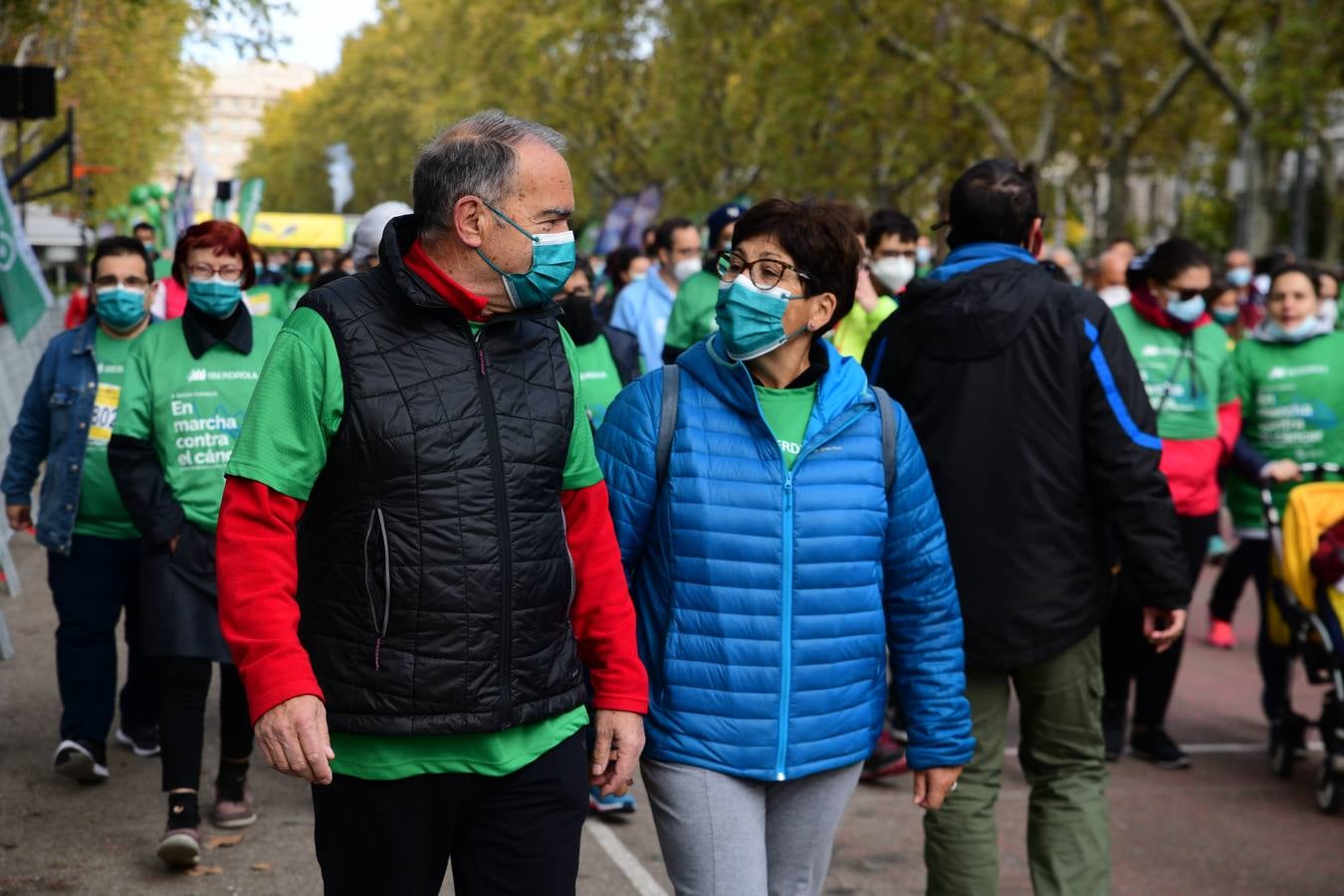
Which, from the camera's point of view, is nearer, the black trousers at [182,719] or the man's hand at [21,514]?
the black trousers at [182,719]

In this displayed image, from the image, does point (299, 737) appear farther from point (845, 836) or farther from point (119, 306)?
point (119, 306)

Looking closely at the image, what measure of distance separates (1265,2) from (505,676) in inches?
905

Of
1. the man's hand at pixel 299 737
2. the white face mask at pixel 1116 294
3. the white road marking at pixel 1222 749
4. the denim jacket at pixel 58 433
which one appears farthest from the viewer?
the white face mask at pixel 1116 294

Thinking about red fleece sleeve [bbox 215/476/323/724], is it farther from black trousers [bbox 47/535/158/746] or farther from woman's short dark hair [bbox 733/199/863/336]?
black trousers [bbox 47/535/158/746]

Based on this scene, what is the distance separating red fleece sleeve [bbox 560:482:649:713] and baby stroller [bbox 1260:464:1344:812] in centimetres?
401

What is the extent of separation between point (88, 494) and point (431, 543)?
3.63 meters

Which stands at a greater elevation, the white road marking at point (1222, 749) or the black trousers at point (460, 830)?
the black trousers at point (460, 830)

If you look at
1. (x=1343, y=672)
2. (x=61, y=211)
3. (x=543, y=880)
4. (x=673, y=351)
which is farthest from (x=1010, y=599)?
(x=61, y=211)

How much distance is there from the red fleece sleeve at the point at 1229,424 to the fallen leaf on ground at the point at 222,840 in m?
4.18

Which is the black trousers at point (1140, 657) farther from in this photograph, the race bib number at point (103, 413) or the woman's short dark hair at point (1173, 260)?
the race bib number at point (103, 413)

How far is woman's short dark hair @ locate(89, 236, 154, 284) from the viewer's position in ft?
20.6

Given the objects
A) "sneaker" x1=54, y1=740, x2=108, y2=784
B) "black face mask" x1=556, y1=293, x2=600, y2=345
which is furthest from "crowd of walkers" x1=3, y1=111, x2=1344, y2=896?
"black face mask" x1=556, y1=293, x2=600, y2=345

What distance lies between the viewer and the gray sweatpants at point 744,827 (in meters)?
3.42

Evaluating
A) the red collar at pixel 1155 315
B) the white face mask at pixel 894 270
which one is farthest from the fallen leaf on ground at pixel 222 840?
the red collar at pixel 1155 315
